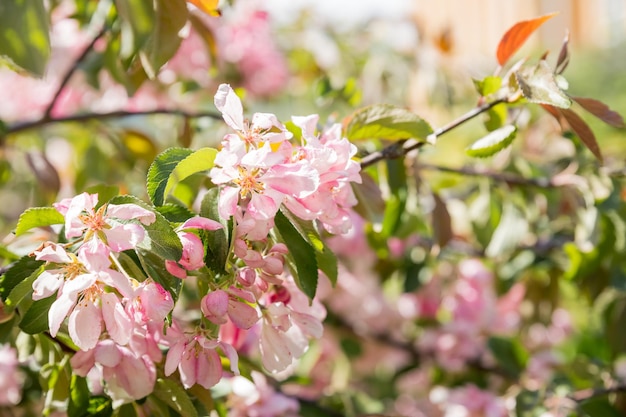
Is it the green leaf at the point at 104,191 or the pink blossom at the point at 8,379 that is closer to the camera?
the green leaf at the point at 104,191

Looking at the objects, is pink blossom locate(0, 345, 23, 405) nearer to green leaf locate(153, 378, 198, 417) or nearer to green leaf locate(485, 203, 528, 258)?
green leaf locate(153, 378, 198, 417)

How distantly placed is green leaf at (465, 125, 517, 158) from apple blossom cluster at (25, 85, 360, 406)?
0.56ft

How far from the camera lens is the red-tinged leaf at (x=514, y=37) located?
2.22 ft

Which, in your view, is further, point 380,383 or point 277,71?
point 277,71

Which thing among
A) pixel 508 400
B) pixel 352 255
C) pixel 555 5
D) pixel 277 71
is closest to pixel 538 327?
pixel 352 255

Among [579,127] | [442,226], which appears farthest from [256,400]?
[579,127]

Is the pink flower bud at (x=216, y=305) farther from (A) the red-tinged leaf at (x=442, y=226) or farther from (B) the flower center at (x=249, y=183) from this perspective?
(A) the red-tinged leaf at (x=442, y=226)

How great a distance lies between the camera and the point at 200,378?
1.73 ft

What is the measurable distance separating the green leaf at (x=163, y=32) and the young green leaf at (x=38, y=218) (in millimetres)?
159

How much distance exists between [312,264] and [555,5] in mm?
7715

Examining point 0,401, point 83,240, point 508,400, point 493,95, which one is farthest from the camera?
point 508,400

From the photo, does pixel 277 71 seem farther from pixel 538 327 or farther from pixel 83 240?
pixel 83 240

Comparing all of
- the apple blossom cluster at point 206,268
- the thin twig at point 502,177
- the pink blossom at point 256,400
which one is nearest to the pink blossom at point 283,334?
the apple blossom cluster at point 206,268

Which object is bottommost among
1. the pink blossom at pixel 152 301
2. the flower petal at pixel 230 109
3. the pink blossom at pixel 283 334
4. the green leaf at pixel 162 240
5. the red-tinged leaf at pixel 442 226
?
the red-tinged leaf at pixel 442 226
